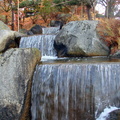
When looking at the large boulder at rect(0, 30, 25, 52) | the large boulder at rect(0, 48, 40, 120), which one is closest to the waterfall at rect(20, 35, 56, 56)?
the large boulder at rect(0, 30, 25, 52)

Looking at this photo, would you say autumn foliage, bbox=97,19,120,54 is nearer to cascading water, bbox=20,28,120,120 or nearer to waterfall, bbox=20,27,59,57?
waterfall, bbox=20,27,59,57

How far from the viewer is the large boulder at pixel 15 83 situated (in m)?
6.65

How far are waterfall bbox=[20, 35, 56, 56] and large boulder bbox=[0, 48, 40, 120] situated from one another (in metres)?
3.99

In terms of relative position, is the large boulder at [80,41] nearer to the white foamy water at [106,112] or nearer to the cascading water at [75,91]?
the cascading water at [75,91]

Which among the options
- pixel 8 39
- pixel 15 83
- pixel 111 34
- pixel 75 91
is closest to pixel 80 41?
pixel 111 34

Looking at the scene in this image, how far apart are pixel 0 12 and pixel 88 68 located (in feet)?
53.1

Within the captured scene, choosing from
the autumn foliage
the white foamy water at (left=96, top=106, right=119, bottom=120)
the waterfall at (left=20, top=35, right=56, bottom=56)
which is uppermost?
the autumn foliage

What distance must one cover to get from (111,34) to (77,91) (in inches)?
205

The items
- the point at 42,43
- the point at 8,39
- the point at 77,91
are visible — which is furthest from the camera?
the point at 42,43

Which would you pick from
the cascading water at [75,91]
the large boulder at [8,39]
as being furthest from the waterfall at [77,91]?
the large boulder at [8,39]

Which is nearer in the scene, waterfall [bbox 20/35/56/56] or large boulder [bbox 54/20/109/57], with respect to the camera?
large boulder [bbox 54/20/109/57]

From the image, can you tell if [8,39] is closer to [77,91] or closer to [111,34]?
A: [111,34]

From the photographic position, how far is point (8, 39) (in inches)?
427

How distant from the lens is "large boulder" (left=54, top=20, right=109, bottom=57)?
9984 millimetres
